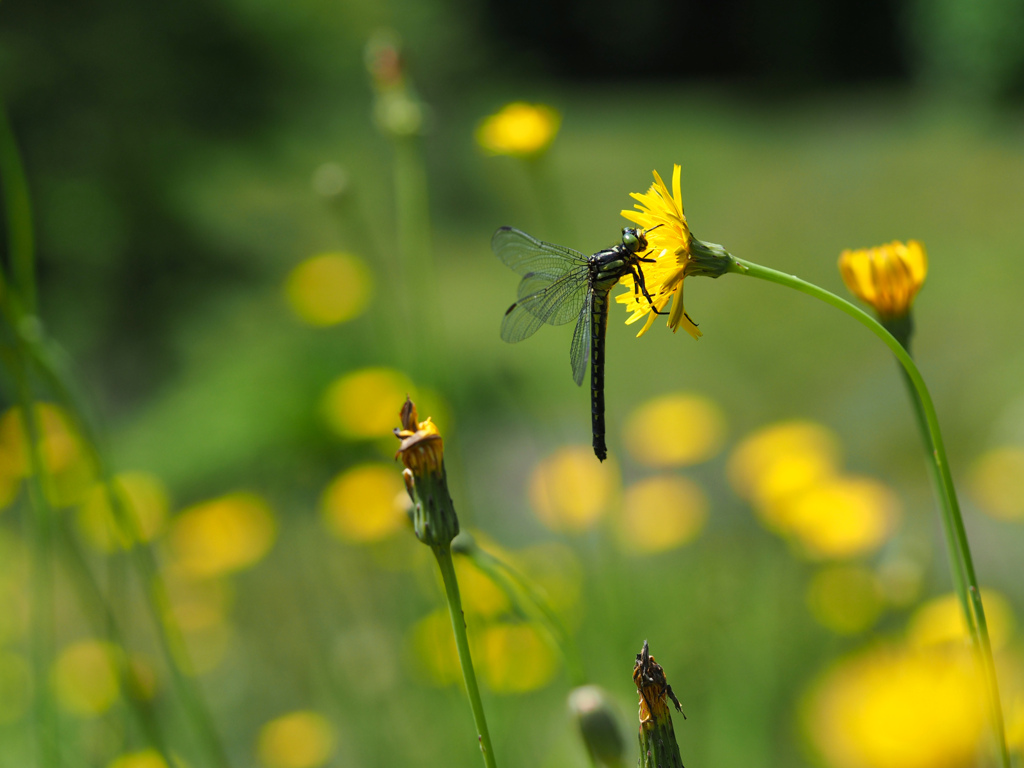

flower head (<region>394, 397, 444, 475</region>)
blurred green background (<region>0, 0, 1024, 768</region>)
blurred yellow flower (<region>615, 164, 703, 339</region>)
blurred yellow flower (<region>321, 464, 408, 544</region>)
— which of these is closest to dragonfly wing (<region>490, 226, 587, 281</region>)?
blurred green background (<region>0, 0, 1024, 768</region>)

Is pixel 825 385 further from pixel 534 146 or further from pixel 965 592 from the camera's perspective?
pixel 965 592

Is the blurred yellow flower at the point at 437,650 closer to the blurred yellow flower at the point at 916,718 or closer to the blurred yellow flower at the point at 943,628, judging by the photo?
the blurred yellow flower at the point at 943,628

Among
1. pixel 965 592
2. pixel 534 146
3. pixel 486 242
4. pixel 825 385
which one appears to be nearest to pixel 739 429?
pixel 825 385

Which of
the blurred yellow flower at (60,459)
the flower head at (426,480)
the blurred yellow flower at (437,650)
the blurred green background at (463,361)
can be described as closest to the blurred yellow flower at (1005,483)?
the blurred green background at (463,361)

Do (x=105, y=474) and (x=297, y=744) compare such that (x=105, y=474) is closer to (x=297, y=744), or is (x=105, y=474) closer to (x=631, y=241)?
(x=631, y=241)

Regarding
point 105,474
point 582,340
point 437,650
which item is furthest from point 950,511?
point 437,650

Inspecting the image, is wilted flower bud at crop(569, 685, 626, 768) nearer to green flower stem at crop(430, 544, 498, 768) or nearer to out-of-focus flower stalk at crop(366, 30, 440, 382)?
green flower stem at crop(430, 544, 498, 768)

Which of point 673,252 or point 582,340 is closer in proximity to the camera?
point 673,252
